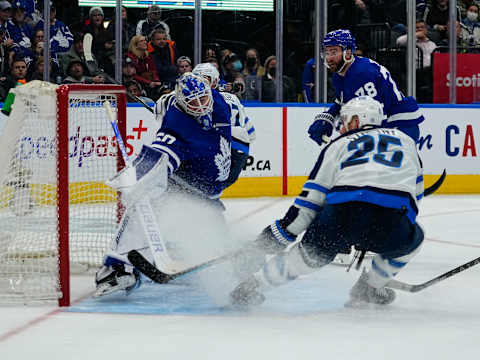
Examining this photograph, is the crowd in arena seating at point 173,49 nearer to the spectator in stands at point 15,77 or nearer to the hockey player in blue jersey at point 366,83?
the spectator in stands at point 15,77

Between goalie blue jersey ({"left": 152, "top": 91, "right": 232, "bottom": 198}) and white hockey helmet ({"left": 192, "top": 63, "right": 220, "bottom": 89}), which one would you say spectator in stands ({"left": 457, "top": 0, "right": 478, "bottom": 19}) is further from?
goalie blue jersey ({"left": 152, "top": 91, "right": 232, "bottom": 198})

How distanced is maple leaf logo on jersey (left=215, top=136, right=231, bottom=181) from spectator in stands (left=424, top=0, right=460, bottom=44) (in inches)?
189

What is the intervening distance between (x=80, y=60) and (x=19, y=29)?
49 cm

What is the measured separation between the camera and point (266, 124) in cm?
717

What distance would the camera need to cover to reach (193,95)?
319 centimetres

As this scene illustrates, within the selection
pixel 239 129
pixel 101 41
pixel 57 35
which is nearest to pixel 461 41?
pixel 101 41

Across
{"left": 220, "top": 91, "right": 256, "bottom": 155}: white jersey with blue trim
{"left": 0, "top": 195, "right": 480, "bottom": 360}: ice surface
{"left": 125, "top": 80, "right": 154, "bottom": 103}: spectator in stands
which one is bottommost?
{"left": 0, "top": 195, "right": 480, "bottom": 360}: ice surface

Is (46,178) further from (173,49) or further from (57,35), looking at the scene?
(173,49)

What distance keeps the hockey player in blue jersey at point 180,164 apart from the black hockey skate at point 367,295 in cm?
70

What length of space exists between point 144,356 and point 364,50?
226 inches

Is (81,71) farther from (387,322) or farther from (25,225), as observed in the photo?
(387,322)

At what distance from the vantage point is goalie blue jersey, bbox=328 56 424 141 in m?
3.91

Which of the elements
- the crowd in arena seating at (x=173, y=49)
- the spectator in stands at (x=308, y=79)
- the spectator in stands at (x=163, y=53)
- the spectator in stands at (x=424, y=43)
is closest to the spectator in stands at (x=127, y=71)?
the crowd in arena seating at (x=173, y=49)

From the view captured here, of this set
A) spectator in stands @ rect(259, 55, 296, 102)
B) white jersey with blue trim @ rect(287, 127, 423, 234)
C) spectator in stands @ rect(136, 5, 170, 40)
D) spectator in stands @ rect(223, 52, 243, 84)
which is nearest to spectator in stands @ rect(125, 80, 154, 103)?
spectator in stands @ rect(136, 5, 170, 40)
